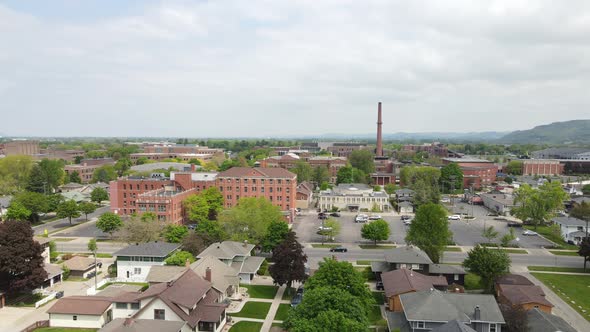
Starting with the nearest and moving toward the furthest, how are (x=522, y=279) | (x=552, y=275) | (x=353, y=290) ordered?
1. (x=353, y=290)
2. (x=522, y=279)
3. (x=552, y=275)

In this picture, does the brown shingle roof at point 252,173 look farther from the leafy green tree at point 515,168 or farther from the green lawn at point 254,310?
the leafy green tree at point 515,168

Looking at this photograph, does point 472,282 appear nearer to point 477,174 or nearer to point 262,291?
point 262,291

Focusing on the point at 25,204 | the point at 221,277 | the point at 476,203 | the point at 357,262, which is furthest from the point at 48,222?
the point at 476,203

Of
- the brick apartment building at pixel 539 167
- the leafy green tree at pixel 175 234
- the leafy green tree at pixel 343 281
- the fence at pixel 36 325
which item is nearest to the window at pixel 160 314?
the fence at pixel 36 325

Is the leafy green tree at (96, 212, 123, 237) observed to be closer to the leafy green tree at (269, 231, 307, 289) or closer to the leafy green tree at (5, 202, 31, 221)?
the leafy green tree at (5, 202, 31, 221)

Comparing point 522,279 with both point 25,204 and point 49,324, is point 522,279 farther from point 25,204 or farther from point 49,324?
point 25,204

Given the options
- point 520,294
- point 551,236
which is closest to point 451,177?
point 551,236

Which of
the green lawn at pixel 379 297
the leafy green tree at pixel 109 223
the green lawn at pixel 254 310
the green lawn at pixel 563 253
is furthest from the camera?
the leafy green tree at pixel 109 223
